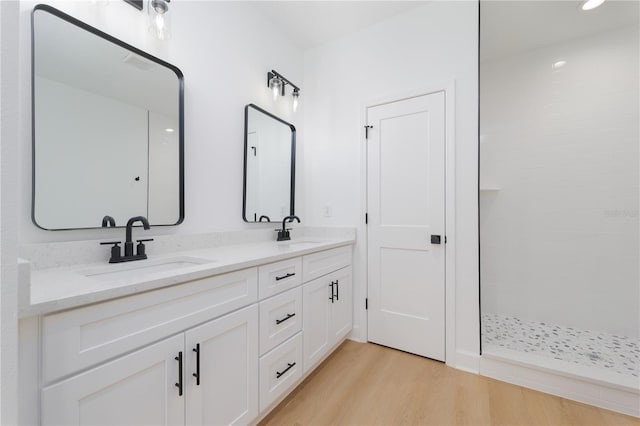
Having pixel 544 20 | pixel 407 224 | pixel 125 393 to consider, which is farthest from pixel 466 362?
pixel 544 20

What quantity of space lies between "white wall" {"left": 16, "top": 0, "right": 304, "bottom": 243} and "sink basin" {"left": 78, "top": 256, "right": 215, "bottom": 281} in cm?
20

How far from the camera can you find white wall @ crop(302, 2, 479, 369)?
6.29ft

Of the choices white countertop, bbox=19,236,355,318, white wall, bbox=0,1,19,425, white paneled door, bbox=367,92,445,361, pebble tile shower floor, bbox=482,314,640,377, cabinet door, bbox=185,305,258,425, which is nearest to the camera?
white wall, bbox=0,1,19,425

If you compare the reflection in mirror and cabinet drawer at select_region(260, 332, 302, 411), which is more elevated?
the reflection in mirror

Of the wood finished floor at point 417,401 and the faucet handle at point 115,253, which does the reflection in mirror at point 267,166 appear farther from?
the wood finished floor at point 417,401

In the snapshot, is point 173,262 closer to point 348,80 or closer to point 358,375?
point 358,375

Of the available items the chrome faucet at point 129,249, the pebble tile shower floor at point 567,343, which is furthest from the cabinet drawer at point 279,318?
the pebble tile shower floor at point 567,343

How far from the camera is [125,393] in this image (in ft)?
2.69

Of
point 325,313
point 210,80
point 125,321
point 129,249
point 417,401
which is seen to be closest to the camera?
point 125,321

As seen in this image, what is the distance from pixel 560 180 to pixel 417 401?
7.75 ft

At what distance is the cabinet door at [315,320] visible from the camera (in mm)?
1660

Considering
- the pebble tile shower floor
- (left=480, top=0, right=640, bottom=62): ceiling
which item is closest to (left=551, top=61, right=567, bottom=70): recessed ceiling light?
(left=480, top=0, right=640, bottom=62): ceiling

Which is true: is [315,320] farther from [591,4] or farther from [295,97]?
[591,4]

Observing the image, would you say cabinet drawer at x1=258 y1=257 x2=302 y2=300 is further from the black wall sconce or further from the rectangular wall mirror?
the black wall sconce
